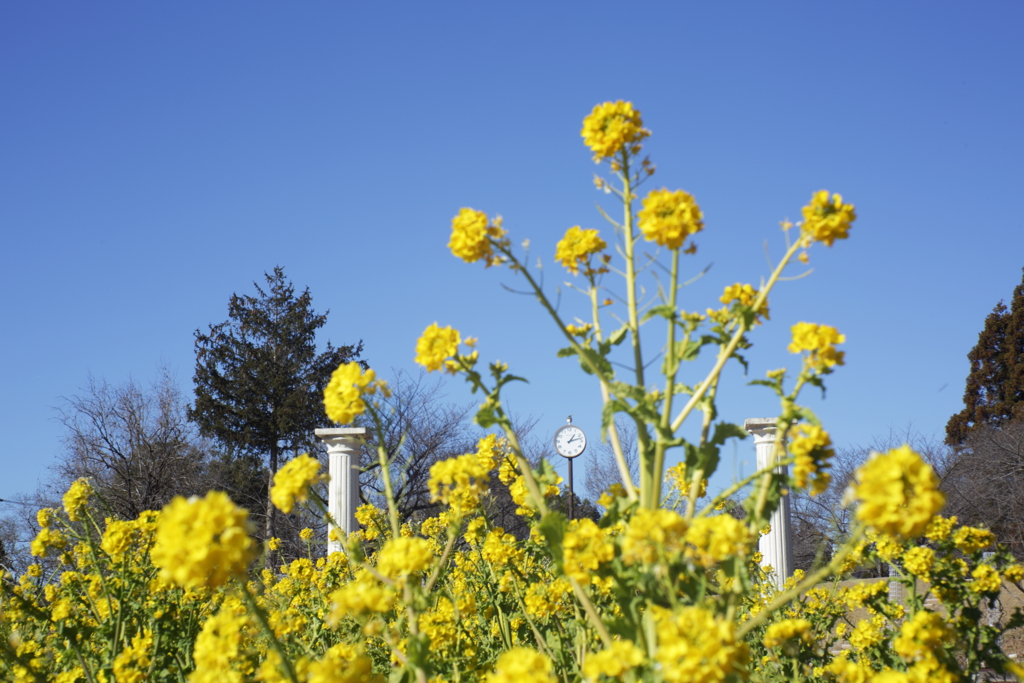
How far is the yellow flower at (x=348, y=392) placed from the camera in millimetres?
1894

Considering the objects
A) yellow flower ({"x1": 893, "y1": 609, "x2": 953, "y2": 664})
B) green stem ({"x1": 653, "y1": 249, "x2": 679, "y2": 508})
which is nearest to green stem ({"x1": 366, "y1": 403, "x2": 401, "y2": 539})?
green stem ({"x1": 653, "y1": 249, "x2": 679, "y2": 508})

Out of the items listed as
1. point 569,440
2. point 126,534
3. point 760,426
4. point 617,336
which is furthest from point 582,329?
point 569,440

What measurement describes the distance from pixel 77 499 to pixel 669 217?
10.7 ft

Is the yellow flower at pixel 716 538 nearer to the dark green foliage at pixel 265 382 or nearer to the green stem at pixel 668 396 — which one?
the green stem at pixel 668 396

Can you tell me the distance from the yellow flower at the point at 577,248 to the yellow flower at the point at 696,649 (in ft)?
3.31

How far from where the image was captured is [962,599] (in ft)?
9.84

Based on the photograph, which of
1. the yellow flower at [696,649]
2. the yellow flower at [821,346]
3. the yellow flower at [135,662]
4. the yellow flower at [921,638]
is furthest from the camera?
the yellow flower at [135,662]

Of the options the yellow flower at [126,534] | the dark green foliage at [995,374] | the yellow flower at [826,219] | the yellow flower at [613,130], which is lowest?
the yellow flower at [126,534]

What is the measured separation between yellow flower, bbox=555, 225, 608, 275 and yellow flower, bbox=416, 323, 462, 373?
39 cm

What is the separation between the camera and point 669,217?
63.4 inches

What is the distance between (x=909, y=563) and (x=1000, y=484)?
19.8 metres

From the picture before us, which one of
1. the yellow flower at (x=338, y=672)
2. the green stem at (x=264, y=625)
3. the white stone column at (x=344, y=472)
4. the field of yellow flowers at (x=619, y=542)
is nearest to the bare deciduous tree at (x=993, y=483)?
the white stone column at (x=344, y=472)

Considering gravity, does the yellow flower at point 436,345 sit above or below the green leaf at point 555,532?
above

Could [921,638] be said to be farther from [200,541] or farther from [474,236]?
[200,541]
